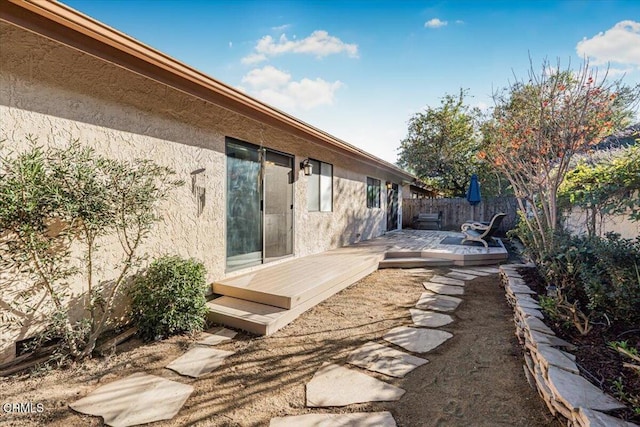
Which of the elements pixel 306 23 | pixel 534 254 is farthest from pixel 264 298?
pixel 306 23

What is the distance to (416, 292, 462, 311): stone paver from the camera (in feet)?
13.8

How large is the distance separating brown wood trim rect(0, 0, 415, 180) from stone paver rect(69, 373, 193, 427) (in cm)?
281

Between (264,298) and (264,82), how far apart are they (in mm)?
8569

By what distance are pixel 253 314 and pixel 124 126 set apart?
2683 millimetres

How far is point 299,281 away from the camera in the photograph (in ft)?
15.0

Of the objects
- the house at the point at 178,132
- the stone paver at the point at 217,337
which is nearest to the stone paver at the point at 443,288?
the house at the point at 178,132

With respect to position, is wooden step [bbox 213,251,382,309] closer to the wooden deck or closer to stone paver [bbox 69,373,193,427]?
the wooden deck

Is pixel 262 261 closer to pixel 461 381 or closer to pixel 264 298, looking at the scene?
pixel 264 298

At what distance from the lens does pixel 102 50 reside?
2631 millimetres

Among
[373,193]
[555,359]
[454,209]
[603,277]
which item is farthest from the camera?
[454,209]

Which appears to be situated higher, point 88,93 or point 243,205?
point 88,93

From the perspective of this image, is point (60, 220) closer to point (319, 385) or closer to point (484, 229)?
point (319, 385)

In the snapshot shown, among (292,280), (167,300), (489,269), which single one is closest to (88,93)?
(167,300)

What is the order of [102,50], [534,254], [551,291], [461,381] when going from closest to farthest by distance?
[461,381] → [102,50] → [551,291] → [534,254]
